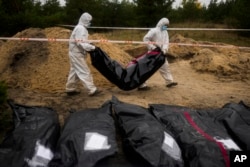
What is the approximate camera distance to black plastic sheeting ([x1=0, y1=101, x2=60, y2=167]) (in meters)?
3.59

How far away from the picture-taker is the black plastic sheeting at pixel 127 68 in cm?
614

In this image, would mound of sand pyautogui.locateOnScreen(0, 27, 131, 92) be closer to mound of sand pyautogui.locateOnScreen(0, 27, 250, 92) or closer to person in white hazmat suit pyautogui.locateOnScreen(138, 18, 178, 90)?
mound of sand pyautogui.locateOnScreen(0, 27, 250, 92)

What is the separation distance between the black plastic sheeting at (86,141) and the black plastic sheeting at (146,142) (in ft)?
0.64

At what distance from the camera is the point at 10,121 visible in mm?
4938

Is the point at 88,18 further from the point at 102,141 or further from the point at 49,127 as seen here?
the point at 102,141

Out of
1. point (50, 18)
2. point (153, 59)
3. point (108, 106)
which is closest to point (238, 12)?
point (50, 18)

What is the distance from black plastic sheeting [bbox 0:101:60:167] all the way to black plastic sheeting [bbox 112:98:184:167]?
0.90 meters

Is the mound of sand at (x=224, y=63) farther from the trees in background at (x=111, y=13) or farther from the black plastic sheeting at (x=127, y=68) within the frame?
the trees in background at (x=111, y=13)

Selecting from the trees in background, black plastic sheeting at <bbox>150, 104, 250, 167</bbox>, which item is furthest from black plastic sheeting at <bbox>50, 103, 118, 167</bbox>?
the trees in background

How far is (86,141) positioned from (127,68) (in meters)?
2.86

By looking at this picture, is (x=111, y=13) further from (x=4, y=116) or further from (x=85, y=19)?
(x=4, y=116)

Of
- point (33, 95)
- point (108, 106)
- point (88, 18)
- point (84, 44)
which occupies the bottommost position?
point (33, 95)

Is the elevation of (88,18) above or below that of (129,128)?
above

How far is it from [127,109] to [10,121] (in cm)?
181
